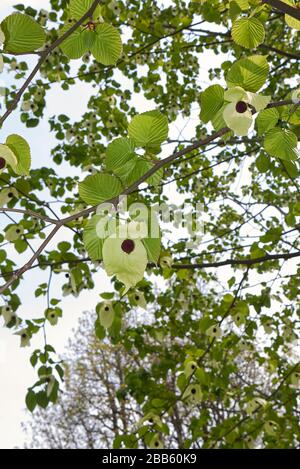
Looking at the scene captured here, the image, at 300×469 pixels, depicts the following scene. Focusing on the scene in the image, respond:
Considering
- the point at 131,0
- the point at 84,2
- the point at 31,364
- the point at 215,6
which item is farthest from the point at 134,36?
the point at 84,2

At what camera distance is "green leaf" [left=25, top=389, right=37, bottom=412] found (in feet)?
6.70

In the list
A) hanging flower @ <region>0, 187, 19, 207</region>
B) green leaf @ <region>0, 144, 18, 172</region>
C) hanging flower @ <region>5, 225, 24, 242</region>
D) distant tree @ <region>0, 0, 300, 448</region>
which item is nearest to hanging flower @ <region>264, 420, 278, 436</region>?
distant tree @ <region>0, 0, 300, 448</region>

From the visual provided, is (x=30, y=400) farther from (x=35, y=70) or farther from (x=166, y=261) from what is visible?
(x=35, y=70)

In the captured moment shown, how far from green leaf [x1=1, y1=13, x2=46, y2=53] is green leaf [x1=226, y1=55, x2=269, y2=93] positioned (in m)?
0.37

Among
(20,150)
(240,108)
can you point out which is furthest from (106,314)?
(240,108)

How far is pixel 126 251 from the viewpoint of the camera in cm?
74

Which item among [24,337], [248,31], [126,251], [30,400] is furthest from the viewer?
[24,337]

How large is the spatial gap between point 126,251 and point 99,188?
13 cm

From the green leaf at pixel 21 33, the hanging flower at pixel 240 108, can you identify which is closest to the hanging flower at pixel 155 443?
the hanging flower at pixel 240 108

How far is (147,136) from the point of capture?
0.84 meters

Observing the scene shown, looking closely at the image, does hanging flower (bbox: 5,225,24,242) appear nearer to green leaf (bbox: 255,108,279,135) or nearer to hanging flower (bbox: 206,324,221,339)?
hanging flower (bbox: 206,324,221,339)

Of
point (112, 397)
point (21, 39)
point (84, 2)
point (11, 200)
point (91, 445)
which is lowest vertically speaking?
point (21, 39)
